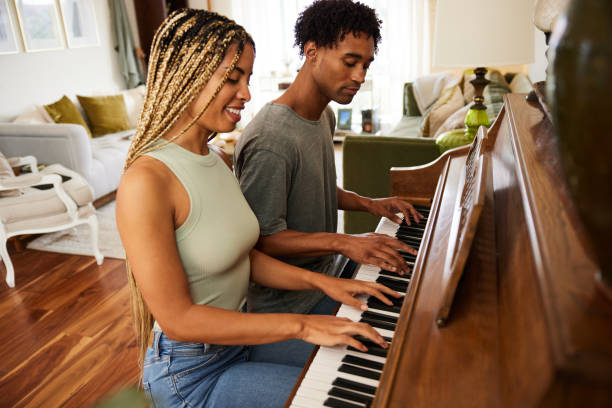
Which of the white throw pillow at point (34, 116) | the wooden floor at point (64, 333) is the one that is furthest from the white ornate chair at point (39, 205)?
the white throw pillow at point (34, 116)

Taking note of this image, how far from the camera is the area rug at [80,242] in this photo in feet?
11.1

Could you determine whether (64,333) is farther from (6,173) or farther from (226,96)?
(226,96)

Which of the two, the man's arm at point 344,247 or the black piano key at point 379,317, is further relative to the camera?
the man's arm at point 344,247

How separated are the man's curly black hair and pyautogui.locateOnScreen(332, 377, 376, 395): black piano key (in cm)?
111

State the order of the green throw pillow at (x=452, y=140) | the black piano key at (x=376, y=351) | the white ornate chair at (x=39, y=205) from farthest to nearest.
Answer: the white ornate chair at (x=39, y=205), the green throw pillow at (x=452, y=140), the black piano key at (x=376, y=351)

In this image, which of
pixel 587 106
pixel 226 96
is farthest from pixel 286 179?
pixel 587 106

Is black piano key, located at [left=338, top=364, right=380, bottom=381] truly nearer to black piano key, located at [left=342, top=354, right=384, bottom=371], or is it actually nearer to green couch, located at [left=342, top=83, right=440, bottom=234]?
black piano key, located at [left=342, top=354, right=384, bottom=371]

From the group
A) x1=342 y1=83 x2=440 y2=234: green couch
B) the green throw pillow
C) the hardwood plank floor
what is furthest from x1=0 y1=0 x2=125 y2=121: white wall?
the green throw pillow

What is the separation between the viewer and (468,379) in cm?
63

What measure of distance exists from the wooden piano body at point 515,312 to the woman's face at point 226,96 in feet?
1.90

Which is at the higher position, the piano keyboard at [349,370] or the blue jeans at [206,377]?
the piano keyboard at [349,370]

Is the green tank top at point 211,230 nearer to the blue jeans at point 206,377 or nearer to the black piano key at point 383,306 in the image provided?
the blue jeans at point 206,377

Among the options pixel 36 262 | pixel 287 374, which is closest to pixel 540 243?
pixel 287 374

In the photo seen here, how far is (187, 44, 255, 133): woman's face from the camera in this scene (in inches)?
41.7
